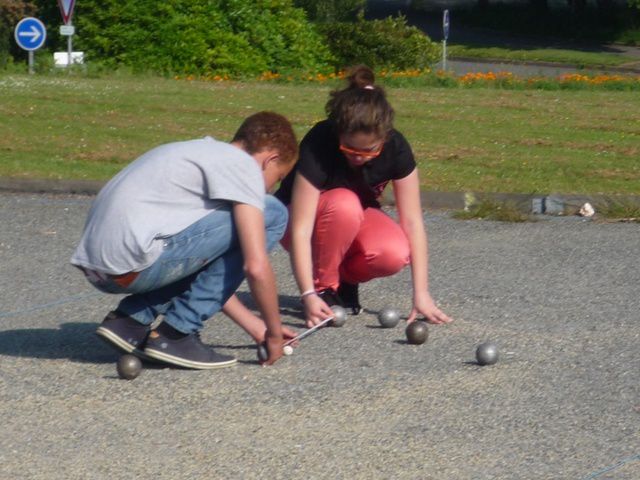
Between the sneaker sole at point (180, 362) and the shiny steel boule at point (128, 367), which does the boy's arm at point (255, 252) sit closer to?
the sneaker sole at point (180, 362)

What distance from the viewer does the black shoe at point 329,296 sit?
6906 mm

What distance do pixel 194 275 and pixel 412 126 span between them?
1001 cm

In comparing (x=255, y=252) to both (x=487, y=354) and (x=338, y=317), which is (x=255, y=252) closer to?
(x=487, y=354)

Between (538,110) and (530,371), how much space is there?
1136 centimetres

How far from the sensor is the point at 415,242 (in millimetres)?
6562

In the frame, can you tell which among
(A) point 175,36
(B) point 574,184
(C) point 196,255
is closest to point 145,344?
(C) point 196,255

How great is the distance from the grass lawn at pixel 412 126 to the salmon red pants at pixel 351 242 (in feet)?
15.1

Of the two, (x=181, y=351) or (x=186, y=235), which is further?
(x=181, y=351)

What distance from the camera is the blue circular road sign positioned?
21.1 m


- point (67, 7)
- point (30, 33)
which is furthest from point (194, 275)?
point (30, 33)

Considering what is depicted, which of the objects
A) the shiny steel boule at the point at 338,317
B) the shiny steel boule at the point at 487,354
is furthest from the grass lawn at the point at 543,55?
the shiny steel boule at the point at 487,354

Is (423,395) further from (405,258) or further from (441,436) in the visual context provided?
→ (405,258)

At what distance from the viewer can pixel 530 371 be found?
574 cm

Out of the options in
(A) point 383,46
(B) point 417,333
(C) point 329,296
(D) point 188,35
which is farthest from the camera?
(A) point 383,46
